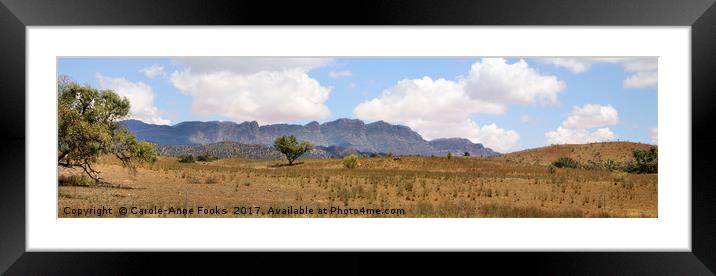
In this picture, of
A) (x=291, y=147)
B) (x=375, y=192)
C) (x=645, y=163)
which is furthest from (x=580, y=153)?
(x=375, y=192)

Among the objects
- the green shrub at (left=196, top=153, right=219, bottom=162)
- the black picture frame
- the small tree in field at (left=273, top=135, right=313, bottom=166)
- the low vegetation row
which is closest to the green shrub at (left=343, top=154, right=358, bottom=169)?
the small tree in field at (left=273, top=135, right=313, bottom=166)

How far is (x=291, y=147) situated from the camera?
21.7 metres

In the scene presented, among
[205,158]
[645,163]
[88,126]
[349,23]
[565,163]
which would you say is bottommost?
[565,163]

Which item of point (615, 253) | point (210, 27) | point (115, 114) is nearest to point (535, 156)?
point (115, 114)

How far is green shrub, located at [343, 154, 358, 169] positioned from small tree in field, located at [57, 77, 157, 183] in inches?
391

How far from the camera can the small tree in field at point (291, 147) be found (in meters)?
21.7

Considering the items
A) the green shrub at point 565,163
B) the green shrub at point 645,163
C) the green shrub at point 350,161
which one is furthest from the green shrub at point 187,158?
the green shrub at point 645,163

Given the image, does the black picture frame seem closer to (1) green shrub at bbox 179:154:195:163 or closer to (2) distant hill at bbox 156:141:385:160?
(1) green shrub at bbox 179:154:195:163

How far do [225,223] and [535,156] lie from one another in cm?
2291

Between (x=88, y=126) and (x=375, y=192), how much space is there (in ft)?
19.7

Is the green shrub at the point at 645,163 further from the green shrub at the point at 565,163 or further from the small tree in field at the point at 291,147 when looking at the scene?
the small tree in field at the point at 291,147

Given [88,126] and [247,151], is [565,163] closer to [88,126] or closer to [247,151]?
[247,151]

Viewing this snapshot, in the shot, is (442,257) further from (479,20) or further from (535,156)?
(535,156)

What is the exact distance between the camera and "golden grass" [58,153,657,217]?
33.4 ft
